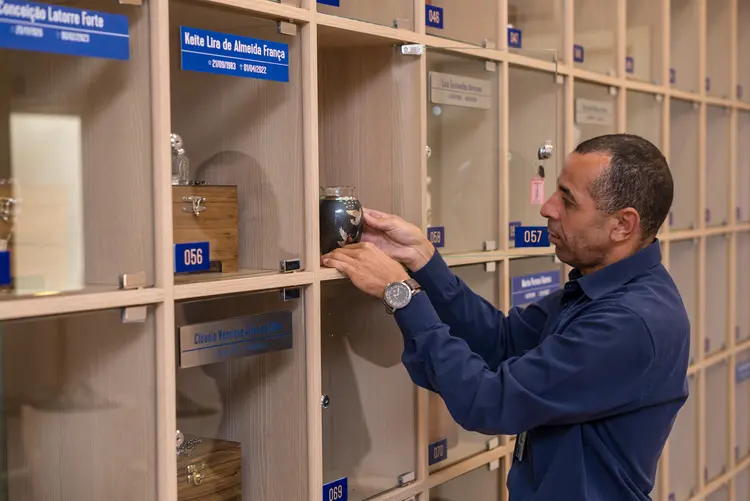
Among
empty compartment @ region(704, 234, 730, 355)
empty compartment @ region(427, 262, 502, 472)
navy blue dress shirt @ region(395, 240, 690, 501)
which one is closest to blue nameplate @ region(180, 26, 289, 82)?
navy blue dress shirt @ region(395, 240, 690, 501)

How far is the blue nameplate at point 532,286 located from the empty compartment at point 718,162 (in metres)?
1.36

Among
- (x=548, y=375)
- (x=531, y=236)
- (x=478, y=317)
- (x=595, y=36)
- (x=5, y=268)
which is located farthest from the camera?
(x=595, y=36)

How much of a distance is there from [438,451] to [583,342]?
0.57 m

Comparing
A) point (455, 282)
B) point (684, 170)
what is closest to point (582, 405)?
point (455, 282)

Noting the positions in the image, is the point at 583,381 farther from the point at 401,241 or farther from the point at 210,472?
the point at 210,472

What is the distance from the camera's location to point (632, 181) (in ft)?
5.79

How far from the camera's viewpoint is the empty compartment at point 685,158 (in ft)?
10.8

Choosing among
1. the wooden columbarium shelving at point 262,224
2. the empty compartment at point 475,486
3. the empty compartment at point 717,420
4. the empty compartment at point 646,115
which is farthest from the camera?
the empty compartment at point 717,420

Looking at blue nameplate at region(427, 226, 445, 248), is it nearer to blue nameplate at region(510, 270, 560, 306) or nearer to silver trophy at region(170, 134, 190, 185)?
blue nameplate at region(510, 270, 560, 306)

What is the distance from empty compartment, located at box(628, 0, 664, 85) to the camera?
3.02 m

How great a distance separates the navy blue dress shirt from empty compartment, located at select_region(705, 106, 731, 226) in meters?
1.87

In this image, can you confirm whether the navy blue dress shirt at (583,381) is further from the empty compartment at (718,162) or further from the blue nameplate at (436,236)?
the empty compartment at (718,162)

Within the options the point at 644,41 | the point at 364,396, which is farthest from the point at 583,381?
the point at 644,41

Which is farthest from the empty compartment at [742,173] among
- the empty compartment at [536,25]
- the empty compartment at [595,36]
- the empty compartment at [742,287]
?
the empty compartment at [536,25]
